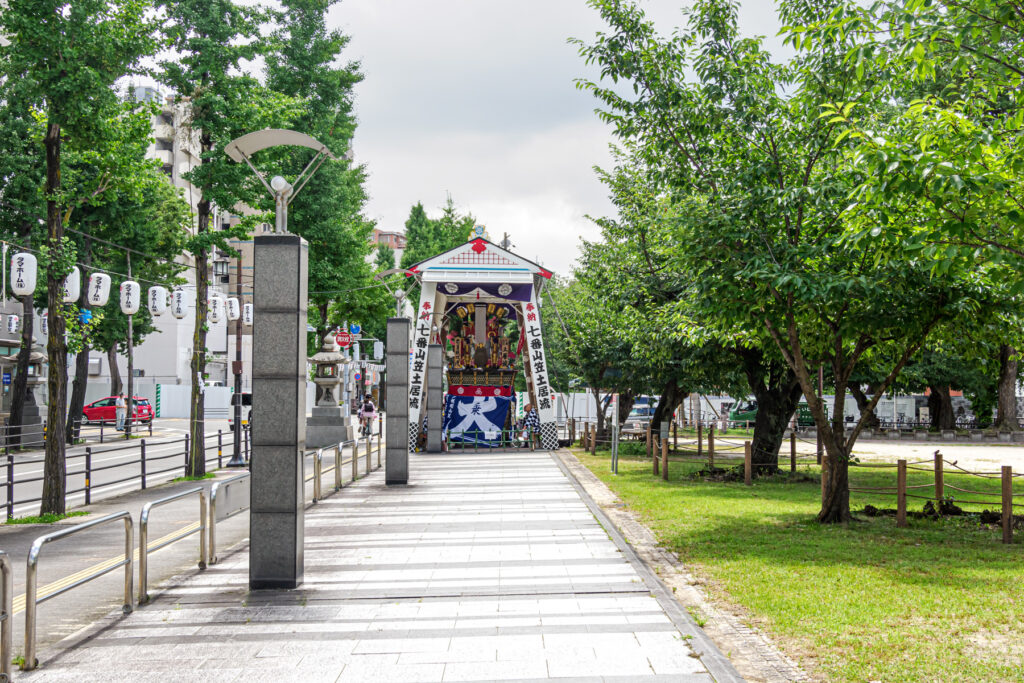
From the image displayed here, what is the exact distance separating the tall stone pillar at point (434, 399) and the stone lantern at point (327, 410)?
3.34m

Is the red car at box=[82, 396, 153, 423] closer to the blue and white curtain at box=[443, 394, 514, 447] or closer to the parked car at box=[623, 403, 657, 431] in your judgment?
the blue and white curtain at box=[443, 394, 514, 447]

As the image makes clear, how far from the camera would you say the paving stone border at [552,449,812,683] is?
599 cm

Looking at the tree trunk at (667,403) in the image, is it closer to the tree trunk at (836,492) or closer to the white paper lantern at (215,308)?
the white paper lantern at (215,308)

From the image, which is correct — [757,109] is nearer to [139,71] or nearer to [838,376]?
[838,376]

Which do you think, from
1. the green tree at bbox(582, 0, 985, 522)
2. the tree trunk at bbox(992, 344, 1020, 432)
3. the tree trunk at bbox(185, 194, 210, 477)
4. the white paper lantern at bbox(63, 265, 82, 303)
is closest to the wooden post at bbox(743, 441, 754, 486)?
the green tree at bbox(582, 0, 985, 522)

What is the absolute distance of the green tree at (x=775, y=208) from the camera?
38.1ft

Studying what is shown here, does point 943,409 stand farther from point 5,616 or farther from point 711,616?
point 5,616

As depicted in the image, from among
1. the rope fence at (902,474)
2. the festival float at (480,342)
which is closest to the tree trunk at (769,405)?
the rope fence at (902,474)

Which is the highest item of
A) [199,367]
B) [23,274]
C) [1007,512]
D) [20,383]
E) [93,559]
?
[23,274]

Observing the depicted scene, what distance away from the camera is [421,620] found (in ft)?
24.5

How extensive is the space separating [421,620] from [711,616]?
2.57 metres

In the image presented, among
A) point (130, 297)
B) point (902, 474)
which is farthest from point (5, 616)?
point (130, 297)

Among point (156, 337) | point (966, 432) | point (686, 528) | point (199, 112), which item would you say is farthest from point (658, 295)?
point (156, 337)

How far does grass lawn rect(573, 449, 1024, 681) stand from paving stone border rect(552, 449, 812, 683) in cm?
17
